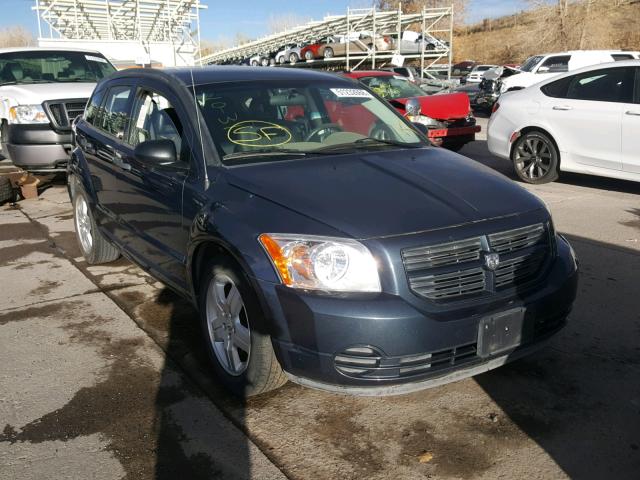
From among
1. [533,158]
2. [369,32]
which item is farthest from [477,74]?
[533,158]

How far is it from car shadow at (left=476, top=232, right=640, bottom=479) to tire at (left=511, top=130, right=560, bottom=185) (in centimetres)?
413

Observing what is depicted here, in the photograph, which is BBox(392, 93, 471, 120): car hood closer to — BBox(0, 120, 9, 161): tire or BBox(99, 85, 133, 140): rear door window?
BBox(0, 120, 9, 161): tire

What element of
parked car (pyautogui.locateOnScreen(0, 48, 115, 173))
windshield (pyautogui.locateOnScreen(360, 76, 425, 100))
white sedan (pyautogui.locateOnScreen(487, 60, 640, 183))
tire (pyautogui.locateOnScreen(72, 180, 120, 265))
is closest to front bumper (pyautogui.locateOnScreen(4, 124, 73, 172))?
parked car (pyautogui.locateOnScreen(0, 48, 115, 173))

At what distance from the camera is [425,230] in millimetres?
2840

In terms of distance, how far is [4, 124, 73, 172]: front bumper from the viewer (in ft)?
27.4

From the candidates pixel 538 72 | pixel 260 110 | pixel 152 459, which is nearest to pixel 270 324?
pixel 152 459

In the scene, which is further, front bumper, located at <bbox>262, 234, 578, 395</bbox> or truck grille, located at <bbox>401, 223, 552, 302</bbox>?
truck grille, located at <bbox>401, 223, 552, 302</bbox>

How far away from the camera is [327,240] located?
2787 mm

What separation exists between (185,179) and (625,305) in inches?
125

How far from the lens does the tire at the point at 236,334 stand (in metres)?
2.96

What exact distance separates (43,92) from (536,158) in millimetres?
6908

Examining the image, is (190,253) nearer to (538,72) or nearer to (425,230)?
(425,230)

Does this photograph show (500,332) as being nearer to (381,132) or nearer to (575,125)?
(381,132)

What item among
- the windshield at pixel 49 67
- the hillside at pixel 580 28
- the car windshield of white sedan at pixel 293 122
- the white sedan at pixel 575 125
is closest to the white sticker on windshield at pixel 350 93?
the car windshield of white sedan at pixel 293 122
